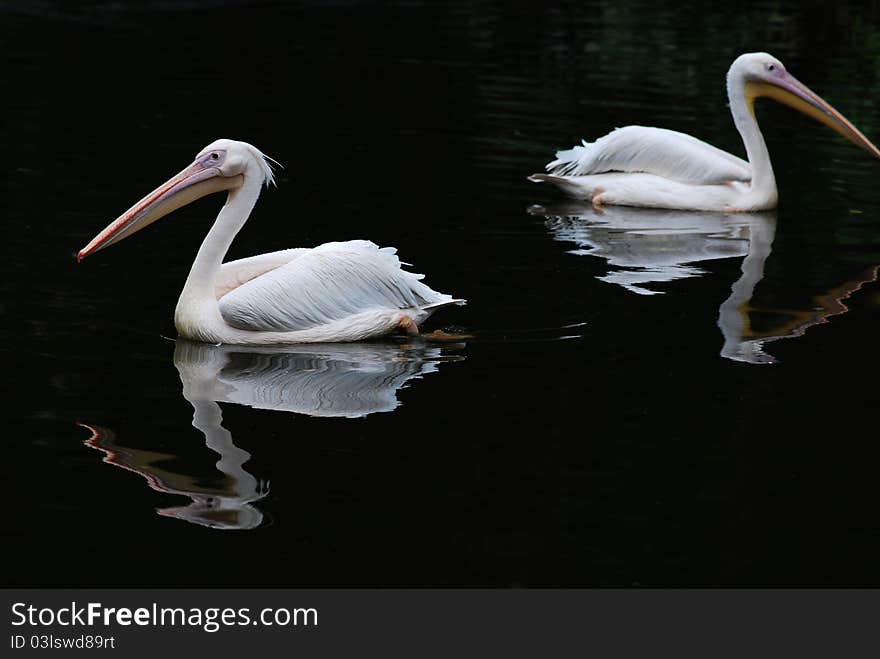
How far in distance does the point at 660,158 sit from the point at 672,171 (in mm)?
108

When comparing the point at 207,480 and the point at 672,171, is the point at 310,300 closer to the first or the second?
the point at 207,480

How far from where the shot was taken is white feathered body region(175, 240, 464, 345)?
589cm

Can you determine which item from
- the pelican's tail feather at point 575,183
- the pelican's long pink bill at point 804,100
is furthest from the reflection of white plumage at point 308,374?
the pelican's long pink bill at point 804,100

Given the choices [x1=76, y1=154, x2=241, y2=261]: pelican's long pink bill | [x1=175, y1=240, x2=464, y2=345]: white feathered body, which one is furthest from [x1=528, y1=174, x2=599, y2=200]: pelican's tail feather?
[x1=76, y1=154, x2=241, y2=261]: pelican's long pink bill

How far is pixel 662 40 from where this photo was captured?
18.3m

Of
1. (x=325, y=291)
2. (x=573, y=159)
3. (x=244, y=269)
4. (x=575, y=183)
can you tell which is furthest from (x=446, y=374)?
(x=573, y=159)

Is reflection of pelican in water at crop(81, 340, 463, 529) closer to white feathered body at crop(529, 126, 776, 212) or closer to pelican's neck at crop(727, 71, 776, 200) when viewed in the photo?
white feathered body at crop(529, 126, 776, 212)

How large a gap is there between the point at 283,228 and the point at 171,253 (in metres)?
0.85

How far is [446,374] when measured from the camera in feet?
18.4

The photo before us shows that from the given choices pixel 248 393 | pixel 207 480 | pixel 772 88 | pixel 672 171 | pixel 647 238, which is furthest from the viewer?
pixel 772 88

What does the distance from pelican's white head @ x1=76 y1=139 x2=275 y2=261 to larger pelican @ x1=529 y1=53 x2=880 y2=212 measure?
3.52 meters

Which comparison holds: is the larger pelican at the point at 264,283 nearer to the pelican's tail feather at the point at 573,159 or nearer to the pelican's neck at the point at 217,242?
the pelican's neck at the point at 217,242

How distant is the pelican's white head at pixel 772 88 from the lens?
9664mm

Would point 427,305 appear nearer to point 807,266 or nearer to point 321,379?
point 321,379
